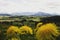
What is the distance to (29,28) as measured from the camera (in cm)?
393

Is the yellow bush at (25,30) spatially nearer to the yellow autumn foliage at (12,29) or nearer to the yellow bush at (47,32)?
the yellow autumn foliage at (12,29)

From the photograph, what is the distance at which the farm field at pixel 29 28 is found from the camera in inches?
154

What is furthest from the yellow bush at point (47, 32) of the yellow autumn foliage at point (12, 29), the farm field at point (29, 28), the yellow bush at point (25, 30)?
the yellow autumn foliage at point (12, 29)

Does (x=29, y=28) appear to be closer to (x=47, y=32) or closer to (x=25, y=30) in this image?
(x=25, y=30)

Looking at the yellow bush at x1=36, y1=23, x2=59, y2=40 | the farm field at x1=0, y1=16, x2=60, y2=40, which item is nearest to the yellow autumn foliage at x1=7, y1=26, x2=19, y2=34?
the farm field at x1=0, y1=16, x2=60, y2=40

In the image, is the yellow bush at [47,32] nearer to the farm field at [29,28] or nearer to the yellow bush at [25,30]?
the farm field at [29,28]

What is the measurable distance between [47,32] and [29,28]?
416mm

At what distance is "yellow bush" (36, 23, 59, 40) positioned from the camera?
153 inches

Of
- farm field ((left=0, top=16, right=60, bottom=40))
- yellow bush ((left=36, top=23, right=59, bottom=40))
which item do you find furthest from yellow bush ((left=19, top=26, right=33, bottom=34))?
yellow bush ((left=36, top=23, right=59, bottom=40))

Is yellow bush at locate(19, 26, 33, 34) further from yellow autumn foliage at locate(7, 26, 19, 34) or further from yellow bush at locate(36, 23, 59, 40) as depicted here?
yellow bush at locate(36, 23, 59, 40)

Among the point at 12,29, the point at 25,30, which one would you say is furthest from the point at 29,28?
the point at 12,29
